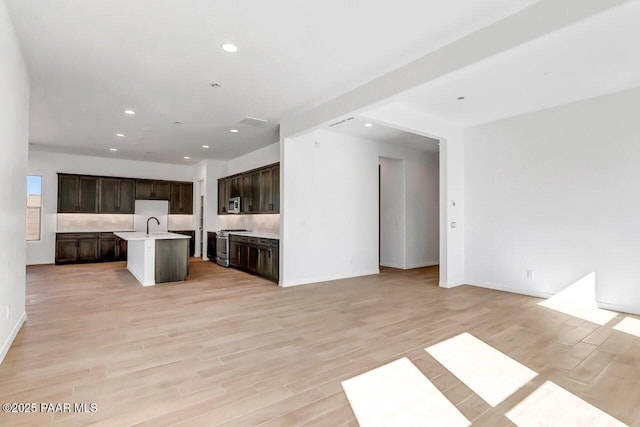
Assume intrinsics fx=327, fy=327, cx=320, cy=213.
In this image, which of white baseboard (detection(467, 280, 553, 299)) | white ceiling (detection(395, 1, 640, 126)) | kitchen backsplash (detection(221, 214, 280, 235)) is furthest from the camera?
kitchen backsplash (detection(221, 214, 280, 235))

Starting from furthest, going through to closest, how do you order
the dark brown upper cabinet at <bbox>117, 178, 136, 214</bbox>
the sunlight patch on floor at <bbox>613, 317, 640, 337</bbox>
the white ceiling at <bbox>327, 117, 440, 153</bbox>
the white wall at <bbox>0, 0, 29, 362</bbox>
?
the dark brown upper cabinet at <bbox>117, 178, 136, 214</bbox>
the white ceiling at <bbox>327, 117, 440, 153</bbox>
the sunlight patch on floor at <bbox>613, 317, 640, 337</bbox>
the white wall at <bbox>0, 0, 29, 362</bbox>

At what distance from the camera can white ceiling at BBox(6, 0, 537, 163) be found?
2.82 m

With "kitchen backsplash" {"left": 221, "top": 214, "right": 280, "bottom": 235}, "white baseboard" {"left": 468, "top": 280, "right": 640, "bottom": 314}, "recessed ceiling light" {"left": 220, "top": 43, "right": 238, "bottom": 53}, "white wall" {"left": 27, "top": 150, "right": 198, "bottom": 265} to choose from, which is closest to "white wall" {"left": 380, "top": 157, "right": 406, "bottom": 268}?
"white baseboard" {"left": 468, "top": 280, "right": 640, "bottom": 314}

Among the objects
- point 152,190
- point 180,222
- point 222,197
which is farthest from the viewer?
point 180,222

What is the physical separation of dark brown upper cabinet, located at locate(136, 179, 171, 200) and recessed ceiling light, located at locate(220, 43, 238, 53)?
7.84 meters

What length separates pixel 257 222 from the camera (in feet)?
28.0

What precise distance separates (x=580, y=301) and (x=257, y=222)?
6.70 metres

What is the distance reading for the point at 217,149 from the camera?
27.9 feet

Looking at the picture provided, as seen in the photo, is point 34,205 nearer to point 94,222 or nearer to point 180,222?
point 94,222

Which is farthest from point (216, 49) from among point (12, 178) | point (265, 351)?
point (265, 351)

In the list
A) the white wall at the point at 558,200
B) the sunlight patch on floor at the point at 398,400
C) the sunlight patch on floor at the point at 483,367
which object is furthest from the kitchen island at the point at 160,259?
the white wall at the point at 558,200

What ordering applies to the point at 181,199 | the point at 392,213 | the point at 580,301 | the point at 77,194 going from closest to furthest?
1. the point at 580,301
2. the point at 392,213
3. the point at 77,194
4. the point at 181,199

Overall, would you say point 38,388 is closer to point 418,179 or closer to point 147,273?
point 147,273

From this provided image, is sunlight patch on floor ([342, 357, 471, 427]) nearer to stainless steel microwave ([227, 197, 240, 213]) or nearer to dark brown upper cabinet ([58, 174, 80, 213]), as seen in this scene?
stainless steel microwave ([227, 197, 240, 213])
